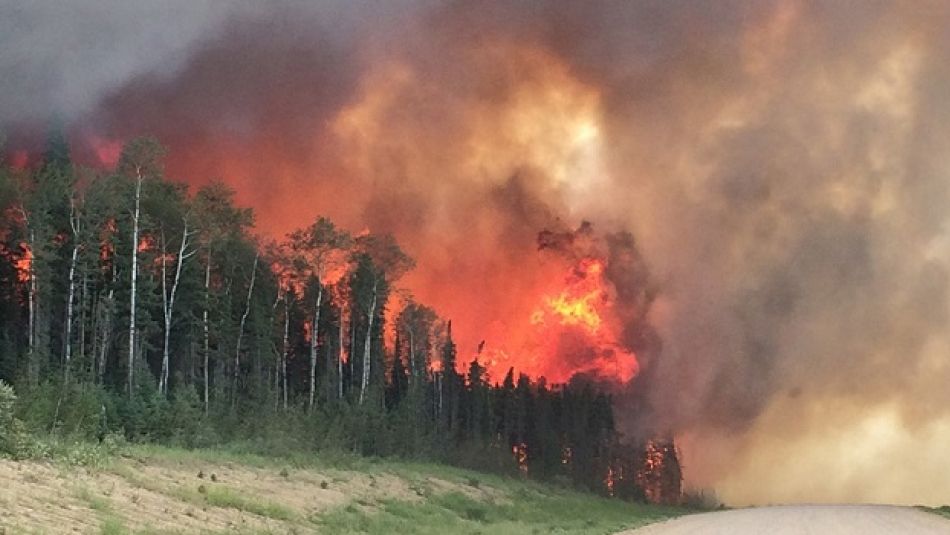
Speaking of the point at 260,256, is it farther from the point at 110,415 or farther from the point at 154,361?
the point at 110,415

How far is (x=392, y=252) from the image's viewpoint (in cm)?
9256

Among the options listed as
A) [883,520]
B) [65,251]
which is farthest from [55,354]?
[883,520]

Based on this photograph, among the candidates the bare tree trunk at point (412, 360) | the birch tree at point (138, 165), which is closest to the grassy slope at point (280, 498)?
the birch tree at point (138, 165)

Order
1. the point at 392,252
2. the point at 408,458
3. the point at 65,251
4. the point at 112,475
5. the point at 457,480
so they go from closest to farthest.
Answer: the point at 112,475
the point at 457,480
the point at 65,251
the point at 408,458
the point at 392,252

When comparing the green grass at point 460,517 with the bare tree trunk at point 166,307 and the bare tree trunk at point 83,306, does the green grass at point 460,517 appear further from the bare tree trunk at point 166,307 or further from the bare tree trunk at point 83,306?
the bare tree trunk at point 83,306

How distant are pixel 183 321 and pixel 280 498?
47.4 meters

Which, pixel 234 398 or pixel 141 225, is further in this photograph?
pixel 234 398

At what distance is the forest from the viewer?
5231cm

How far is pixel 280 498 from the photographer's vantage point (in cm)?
3434

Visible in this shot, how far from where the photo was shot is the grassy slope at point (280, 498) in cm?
2419

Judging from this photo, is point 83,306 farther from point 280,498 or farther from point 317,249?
point 280,498

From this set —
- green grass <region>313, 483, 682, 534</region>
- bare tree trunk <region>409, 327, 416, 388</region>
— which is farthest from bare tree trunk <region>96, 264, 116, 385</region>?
bare tree trunk <region>409, 327, 416, 388</region>

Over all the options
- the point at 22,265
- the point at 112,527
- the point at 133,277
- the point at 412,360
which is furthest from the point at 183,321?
the point at 112,527

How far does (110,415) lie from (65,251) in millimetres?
23968
